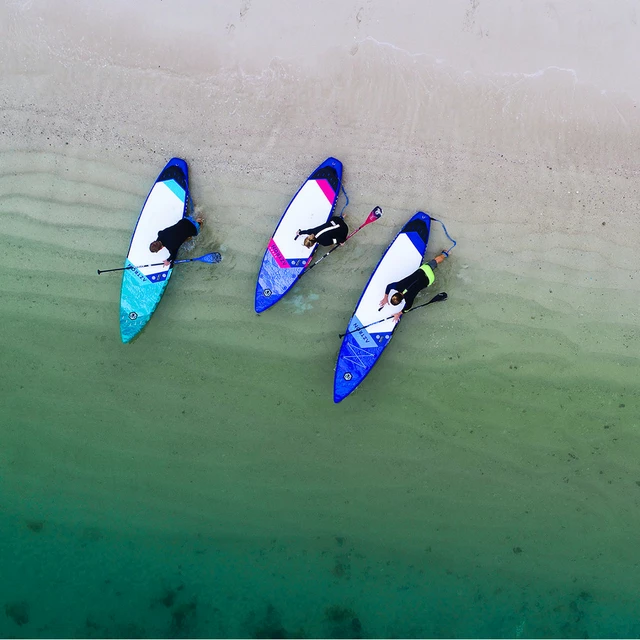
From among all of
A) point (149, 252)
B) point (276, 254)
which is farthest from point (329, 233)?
point (149, 252)

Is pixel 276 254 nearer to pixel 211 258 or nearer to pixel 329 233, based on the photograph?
pixel 329 233

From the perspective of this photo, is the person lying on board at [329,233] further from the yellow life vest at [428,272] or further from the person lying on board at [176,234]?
the person lying on board at [176,234]

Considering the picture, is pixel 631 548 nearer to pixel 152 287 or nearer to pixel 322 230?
pixel 322 230

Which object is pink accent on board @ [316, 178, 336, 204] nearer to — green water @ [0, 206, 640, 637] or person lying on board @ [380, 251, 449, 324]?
green water @ [0, 206, 640, 637]

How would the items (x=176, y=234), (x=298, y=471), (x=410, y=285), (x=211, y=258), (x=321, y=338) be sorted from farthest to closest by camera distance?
(x=298, y=471)
(x=321, y=338)
(x=211, y=258)
(x=176, y=234)
(x=410, y=285)

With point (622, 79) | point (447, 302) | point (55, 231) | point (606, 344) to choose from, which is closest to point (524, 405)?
point (606, 344)

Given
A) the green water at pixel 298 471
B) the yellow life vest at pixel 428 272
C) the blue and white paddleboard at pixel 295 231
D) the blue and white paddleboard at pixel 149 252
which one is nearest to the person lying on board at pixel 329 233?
the blue and white paddleboard at pixel 295 231

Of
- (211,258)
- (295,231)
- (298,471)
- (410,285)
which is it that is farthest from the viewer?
(298,471)
